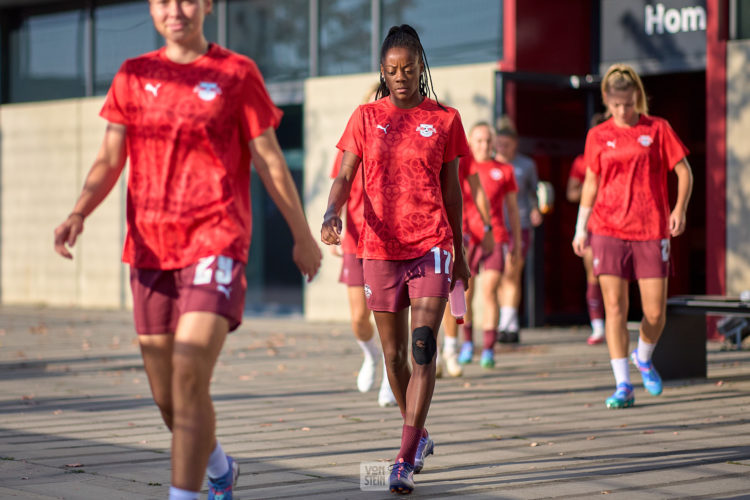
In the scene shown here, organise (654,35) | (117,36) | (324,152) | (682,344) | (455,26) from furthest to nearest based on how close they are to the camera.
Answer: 1. (117,36)
2. (324,152)
3. (455,26)
4. (654,35)
5. (682,344)

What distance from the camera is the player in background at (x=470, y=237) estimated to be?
9016 millimetres

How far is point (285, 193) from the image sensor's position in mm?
4254

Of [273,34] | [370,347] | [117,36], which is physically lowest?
[370,347]

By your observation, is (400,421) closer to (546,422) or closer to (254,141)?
(546,422)

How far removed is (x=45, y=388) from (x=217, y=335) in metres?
5.84

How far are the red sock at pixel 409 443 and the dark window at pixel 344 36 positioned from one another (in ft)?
40.1

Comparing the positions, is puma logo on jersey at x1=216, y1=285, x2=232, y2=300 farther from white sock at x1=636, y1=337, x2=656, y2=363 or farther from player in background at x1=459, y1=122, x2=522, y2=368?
player in background at x1=459, y1=122, x2=522, y2=368

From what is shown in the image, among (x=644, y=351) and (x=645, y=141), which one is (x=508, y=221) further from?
(x=645, y=141)

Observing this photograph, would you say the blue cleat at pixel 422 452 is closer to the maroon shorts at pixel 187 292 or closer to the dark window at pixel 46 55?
the maroon shorts at pixel 187 292

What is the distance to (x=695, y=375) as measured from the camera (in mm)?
10133

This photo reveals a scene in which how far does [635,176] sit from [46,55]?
50.1 ft

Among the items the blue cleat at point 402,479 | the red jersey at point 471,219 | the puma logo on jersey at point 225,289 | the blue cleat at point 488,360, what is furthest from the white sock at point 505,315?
the puma logo on jersey at point 225,289

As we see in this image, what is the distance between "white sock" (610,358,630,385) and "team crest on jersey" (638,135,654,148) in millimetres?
1438

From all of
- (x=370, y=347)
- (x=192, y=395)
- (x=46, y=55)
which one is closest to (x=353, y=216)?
(x=370, y=347)
